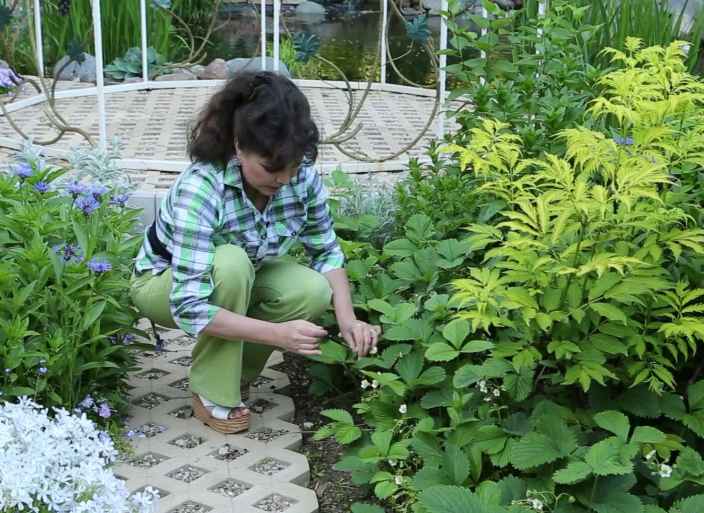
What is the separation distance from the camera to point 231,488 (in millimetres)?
2537

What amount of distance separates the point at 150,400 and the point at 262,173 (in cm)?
79

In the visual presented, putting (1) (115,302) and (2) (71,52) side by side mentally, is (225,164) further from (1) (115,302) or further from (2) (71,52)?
(2) (71,52)

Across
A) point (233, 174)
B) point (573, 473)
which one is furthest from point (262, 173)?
point (573, 473)

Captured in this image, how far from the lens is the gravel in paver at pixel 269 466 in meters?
2.62

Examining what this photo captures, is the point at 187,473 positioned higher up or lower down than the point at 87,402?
lower down

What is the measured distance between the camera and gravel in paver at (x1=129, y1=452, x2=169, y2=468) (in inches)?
103

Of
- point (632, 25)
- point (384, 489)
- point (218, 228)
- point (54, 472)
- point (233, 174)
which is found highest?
point (632, 25)

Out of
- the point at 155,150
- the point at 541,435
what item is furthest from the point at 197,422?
the point at 155,150

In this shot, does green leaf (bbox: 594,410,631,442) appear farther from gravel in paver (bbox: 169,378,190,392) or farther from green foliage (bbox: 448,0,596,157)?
gravel in paver (bbox: 169,378,190,392)

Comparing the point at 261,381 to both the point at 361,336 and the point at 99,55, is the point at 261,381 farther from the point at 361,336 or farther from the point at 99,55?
the point at 99,55

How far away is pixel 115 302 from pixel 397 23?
32.3ft

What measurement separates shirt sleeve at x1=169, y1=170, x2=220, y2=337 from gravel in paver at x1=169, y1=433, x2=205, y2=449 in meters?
0.30


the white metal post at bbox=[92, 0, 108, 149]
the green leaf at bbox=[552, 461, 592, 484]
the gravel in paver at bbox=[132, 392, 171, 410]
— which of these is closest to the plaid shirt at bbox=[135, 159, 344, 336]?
the gravel in paver at bbox=[132, 392, 171, 410]

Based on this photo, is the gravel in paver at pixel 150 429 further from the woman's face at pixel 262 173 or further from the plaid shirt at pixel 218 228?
the woman's face at pixel 262 173
